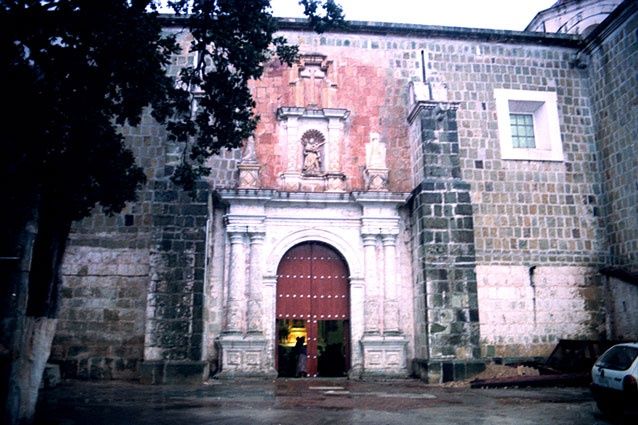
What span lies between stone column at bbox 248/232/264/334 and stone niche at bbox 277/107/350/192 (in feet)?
4.72

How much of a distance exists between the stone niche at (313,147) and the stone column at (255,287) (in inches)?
56.6

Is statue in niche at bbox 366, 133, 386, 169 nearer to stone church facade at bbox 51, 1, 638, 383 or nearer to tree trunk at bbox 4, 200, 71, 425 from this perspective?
stone church facade at bbox 51, 1, 638, 383

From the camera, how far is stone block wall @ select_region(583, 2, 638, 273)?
39.4ft

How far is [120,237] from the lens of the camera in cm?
1187

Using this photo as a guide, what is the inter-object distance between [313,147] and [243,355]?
5.07 m

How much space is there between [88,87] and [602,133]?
1198 cm

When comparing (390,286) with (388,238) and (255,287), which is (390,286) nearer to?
(388,238)

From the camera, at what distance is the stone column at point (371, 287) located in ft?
38.2

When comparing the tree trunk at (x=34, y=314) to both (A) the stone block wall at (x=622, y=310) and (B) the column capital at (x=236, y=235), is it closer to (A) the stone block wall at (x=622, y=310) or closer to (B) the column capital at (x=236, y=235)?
(B) the column capital at (x=236, y=235)

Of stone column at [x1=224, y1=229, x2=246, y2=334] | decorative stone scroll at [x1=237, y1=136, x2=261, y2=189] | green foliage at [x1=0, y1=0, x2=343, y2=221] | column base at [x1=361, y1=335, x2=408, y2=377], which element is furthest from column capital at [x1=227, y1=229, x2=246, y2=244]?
green foliage at [x1=0, y1=0, x2=343, y2=221]

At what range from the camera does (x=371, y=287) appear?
39.0 ft

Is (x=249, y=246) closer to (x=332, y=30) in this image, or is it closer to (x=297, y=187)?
(x=297, y=187)

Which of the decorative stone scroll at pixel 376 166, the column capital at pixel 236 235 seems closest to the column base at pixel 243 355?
the column capital at pixel 236 235

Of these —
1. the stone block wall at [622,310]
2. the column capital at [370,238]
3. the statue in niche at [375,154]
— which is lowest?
the stone block wall at [622,310]
